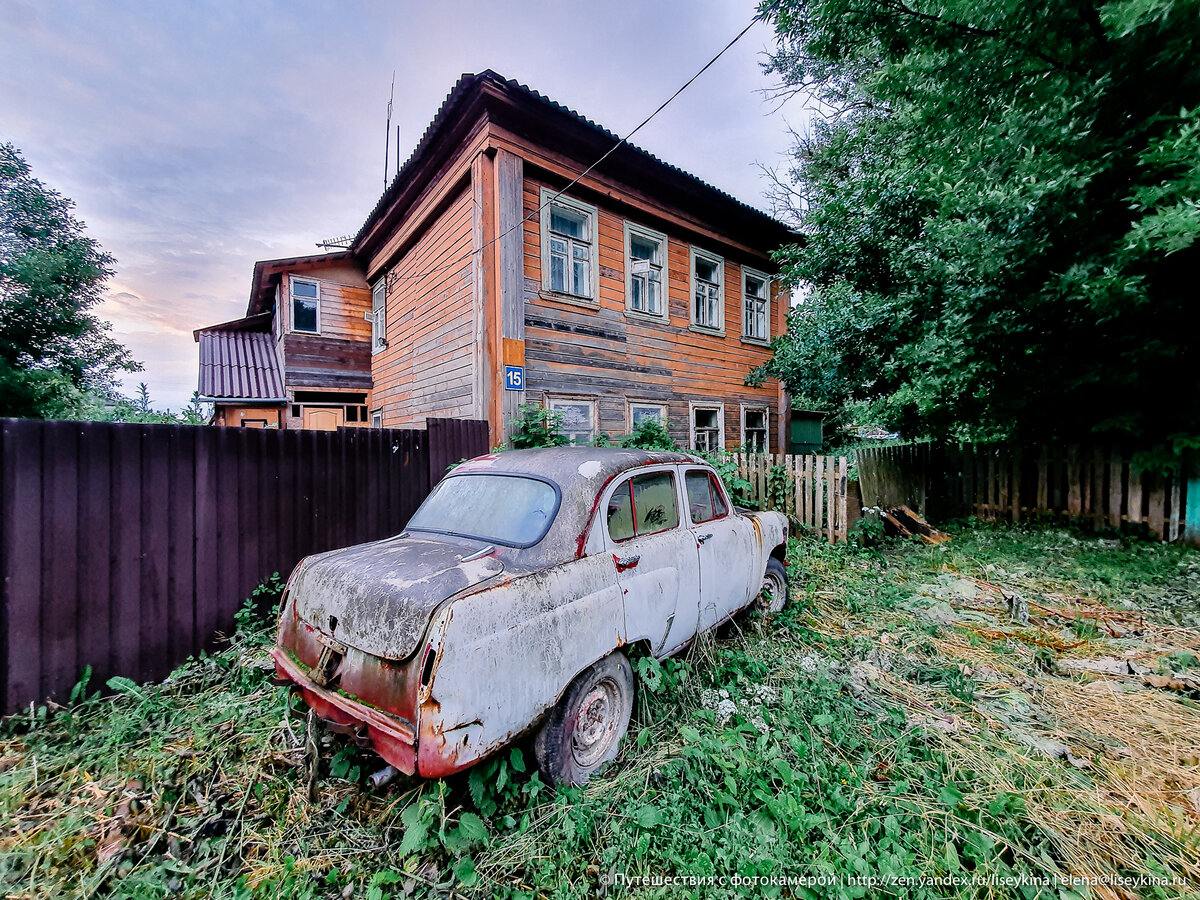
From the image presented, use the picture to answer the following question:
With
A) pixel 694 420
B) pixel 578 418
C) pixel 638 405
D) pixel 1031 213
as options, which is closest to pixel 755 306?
pixel 694 420

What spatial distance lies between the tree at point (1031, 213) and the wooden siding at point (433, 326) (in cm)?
533

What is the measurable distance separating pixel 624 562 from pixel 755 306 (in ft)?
34.6

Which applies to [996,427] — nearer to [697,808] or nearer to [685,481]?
[685,481]

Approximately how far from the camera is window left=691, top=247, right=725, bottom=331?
995 centimetres

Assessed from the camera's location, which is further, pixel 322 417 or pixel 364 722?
pixel 322 417

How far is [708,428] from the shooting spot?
10234mm

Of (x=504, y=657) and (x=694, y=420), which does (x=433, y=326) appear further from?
(x=504, y=657)

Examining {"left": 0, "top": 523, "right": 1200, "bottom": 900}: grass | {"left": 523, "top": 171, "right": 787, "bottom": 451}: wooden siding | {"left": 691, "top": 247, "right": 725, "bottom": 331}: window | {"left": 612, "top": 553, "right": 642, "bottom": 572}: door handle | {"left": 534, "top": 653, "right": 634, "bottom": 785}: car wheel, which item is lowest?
{"left": 0, "top": 523, "right": 1200, "bottom": 900}: grass

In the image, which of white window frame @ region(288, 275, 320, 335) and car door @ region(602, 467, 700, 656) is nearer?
car door @ region(602, 467, 700, 656)

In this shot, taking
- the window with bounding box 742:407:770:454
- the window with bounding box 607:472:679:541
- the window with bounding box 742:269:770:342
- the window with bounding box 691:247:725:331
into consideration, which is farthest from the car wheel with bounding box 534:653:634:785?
the window with bounding box 742:269:770:342

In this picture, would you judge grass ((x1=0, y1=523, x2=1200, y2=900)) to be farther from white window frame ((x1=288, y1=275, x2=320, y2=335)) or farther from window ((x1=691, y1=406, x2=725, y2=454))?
white window frame ((x1=288, y1=275, x2=320, y2=335))

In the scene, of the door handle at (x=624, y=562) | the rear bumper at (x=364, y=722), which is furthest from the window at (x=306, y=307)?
the door handle at (x=624, y=562)

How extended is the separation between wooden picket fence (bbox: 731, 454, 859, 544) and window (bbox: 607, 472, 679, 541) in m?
4.31

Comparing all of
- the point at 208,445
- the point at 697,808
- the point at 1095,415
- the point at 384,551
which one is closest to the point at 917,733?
the point at 697,808
